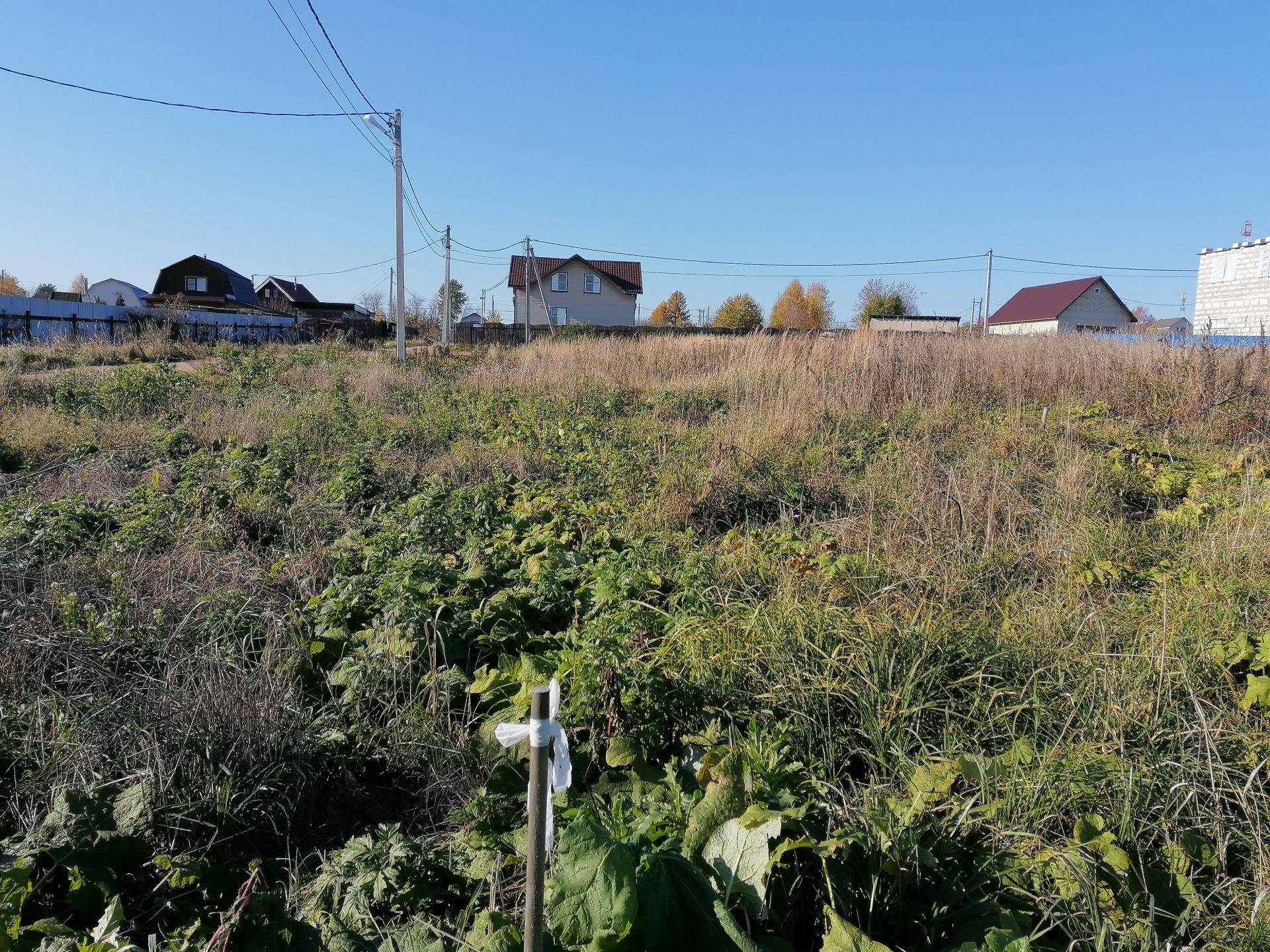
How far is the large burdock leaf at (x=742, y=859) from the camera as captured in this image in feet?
5.75

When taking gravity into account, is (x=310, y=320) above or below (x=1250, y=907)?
above

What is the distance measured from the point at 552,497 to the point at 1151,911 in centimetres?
436

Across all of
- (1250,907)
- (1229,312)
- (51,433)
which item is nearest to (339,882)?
(1250,907)

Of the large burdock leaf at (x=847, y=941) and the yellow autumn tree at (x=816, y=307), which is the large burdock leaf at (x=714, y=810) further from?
the yellow autumn tree at (x=816, y=307)

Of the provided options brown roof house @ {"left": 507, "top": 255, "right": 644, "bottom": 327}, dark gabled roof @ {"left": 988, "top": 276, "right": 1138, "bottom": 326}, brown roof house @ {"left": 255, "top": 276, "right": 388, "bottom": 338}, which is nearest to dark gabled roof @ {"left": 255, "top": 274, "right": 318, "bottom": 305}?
brown roof house @ {"left": 255, "top": 276, "right": 388, "bottom": 338}

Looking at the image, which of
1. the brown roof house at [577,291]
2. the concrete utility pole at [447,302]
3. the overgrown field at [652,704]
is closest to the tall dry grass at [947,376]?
the overgrown field at [652,704]

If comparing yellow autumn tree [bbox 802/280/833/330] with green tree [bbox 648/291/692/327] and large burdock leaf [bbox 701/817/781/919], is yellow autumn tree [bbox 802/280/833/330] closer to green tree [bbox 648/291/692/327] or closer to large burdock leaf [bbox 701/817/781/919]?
green tree [bbox 648/291/692/327]

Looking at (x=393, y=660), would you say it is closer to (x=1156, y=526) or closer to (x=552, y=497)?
(x=552, y=497)

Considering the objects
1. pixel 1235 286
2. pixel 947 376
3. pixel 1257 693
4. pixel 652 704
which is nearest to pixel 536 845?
pixel 652 704

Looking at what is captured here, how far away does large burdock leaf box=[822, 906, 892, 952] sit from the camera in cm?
156

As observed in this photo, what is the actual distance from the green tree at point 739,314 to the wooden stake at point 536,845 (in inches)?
2185

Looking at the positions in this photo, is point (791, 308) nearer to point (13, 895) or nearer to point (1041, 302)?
point (1041, 302)

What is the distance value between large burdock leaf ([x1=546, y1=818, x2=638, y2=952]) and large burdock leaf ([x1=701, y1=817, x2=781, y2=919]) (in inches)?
11.1

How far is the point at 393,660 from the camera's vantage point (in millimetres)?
3201
